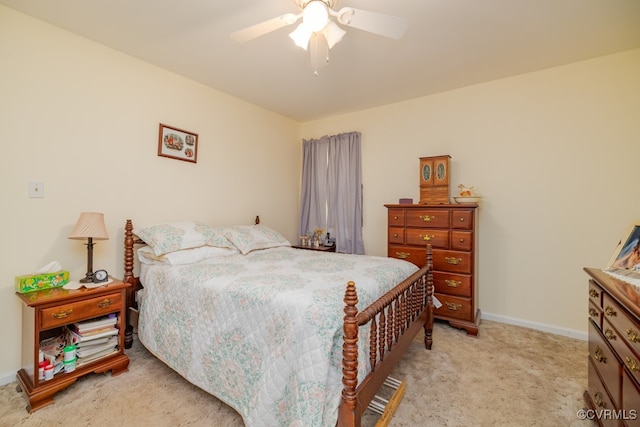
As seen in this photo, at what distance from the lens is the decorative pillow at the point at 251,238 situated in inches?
109

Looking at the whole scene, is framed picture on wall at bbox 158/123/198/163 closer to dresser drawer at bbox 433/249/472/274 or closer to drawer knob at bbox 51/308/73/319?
drawer knob at bbox 51/308/73/319

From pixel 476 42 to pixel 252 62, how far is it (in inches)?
78.2

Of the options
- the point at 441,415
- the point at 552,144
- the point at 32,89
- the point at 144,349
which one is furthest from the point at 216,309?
the point at 552,144

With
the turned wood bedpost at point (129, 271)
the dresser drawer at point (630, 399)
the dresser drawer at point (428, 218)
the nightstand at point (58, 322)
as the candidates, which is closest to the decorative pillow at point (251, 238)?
the turned wood bedpost at point (129, 271)

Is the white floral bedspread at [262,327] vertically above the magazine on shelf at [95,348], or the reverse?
the white floral bedspread at [262,327]

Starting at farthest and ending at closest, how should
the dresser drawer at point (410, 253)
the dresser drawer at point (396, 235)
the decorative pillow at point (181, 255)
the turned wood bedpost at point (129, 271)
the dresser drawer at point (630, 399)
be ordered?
1. the dresser drawer at point (396, 235)
2. the dresser drawer at point (410, 253)
3. the turned wood bedpost at point (129, 271)
4. the decorative pillow at point (181, 255)
5. the dresser drawer at point (630, 399)

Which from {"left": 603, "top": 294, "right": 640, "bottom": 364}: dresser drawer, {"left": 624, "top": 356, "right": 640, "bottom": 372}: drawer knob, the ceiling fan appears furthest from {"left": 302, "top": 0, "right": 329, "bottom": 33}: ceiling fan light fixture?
{"left": 624, "top": 356, "right": 640, "bottom": 372}: drawer knob

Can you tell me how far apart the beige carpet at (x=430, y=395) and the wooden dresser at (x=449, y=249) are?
435mm

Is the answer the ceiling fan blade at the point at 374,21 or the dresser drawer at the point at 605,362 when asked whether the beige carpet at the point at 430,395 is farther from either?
the ceiling fan blade at the point at 374,21

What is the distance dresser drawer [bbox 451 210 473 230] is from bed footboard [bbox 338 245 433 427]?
0.47 m

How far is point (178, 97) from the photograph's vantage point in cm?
290

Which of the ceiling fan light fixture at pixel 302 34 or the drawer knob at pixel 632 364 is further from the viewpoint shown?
the ceiling fan light fixture at pixel 302 34

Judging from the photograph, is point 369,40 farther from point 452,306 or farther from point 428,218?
point 452,306

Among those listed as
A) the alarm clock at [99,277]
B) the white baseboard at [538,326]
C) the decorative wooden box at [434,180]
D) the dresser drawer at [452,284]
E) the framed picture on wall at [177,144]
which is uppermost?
the framed picture on wall at [177,144]
